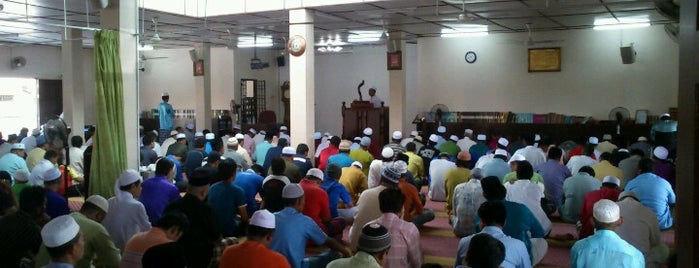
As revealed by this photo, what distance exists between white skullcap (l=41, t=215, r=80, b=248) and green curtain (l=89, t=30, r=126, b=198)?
3.29 m

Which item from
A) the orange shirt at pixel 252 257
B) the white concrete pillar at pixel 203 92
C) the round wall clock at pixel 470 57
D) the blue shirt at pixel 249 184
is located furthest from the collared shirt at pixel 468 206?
the white concrete pillar at pixel 203 92

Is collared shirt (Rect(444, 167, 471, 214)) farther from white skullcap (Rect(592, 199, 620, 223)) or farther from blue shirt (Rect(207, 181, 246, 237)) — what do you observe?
white skullcap (Rect(592, 199, 620, 223))

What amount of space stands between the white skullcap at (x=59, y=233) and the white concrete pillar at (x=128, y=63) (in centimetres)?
385

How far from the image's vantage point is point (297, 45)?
28.9 ft

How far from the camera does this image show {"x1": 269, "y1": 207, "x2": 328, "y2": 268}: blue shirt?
399cm

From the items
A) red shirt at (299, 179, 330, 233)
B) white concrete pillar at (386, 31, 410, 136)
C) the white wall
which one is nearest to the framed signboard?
the white wall

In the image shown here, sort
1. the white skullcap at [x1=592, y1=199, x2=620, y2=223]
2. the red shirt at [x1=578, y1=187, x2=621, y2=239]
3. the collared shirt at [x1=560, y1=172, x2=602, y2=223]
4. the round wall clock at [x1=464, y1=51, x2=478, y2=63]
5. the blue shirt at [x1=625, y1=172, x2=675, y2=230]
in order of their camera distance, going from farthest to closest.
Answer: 1. the round wall clock at [x1=464, y1=51, x2=478, y2=63]
2. the collared shirt at [x1=560, y1=172, x2=602, y2=223]
3. the blue shirt at [x1=625, y1=172, x2=675, y2=230]
4. the red shirt at [x1=578, y1=187, x2=621, y2=239]
5. the white skullcap at [x1=592, y1=199, x2=620, y2=223]

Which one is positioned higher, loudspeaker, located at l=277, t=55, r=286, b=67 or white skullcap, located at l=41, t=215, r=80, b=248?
loudspeaker, located at l=277, t=55, r=286, b=67

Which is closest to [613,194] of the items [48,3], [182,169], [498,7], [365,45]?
[498,7]

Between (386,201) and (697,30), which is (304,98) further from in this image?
(697,30)

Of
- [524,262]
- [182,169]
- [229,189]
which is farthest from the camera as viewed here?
[182,169]

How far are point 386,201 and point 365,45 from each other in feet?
40.3

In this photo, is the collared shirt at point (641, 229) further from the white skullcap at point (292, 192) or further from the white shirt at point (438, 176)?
the white shirt at point (438, 176)

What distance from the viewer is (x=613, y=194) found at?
210 inches
